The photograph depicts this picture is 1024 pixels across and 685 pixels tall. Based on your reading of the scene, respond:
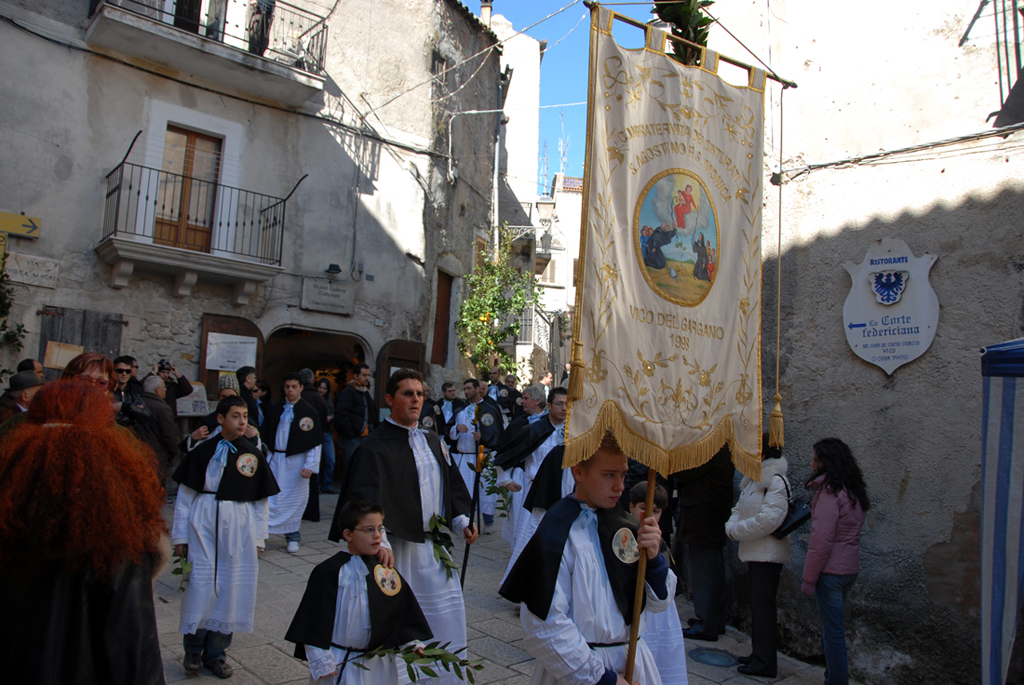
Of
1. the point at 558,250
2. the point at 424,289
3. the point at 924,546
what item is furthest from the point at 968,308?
the point at 558,250

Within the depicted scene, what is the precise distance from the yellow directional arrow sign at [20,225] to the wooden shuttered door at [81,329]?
1082 millimetres

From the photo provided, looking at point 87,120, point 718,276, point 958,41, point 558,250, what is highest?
point 558,250

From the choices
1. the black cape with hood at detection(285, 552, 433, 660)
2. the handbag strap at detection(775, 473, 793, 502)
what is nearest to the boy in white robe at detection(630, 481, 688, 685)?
the black cape with hood at detection(285, 552, 433, 660)

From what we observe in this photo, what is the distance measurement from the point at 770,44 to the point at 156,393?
262 inches

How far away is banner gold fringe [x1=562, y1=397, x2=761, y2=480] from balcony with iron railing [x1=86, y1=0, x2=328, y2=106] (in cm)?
1084

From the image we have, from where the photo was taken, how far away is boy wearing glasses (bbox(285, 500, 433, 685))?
10.1 ft

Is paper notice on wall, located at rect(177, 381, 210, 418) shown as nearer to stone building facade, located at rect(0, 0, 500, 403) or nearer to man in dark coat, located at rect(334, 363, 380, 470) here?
Result: stone building facade, located at rect(0, 0, 500, 403)

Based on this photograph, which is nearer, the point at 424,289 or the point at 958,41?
the point at 958,41

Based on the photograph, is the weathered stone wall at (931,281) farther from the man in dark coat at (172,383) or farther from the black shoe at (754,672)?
the man in dark coat at (172,383)

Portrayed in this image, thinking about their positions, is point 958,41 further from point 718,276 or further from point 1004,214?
point 718,276

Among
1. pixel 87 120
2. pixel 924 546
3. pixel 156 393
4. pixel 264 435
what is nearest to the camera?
pixel 924 546

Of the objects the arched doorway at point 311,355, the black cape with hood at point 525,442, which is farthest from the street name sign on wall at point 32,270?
the black cape with hood at point 525,442

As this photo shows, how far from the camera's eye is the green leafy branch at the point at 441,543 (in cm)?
401

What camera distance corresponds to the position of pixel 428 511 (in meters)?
4.07
